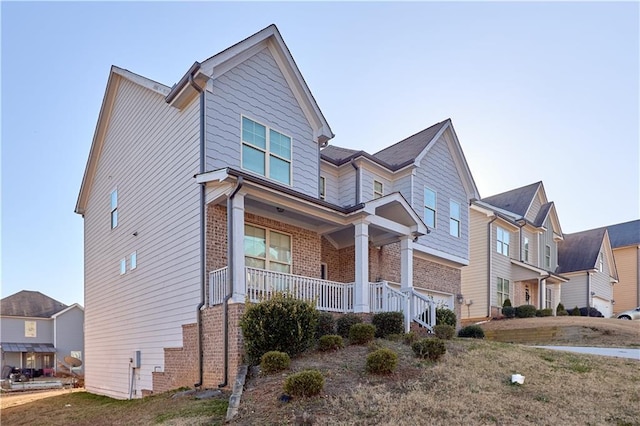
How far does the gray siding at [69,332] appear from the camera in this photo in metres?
39.5

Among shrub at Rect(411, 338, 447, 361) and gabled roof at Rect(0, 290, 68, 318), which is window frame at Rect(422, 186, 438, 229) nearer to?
shrub at Rect(411, 338, 447, 361)

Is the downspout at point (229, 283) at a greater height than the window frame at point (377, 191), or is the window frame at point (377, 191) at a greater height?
the window frame at point (377, 191)

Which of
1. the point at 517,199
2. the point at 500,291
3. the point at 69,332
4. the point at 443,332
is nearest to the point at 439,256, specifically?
the point at 443,332

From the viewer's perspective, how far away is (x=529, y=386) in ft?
28.8

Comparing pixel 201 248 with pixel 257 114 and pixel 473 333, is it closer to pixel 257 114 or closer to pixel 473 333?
pixel 257 114

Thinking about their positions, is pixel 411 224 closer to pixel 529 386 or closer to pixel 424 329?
pixel 424 329

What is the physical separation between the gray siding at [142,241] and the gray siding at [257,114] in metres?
0.55

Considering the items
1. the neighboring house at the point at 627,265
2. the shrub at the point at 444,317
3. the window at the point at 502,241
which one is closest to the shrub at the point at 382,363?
the shrub at the point at 444,317

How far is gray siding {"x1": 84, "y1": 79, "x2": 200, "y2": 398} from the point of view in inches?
486

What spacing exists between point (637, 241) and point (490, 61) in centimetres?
3165

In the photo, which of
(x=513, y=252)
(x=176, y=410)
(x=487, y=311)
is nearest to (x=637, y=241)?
(x=513, y=252)

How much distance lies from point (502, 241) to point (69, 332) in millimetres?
36300

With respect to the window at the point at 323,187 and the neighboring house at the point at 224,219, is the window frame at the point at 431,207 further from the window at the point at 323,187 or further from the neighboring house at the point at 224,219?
the window at the point at 323,187

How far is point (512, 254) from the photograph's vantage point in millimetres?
28031
